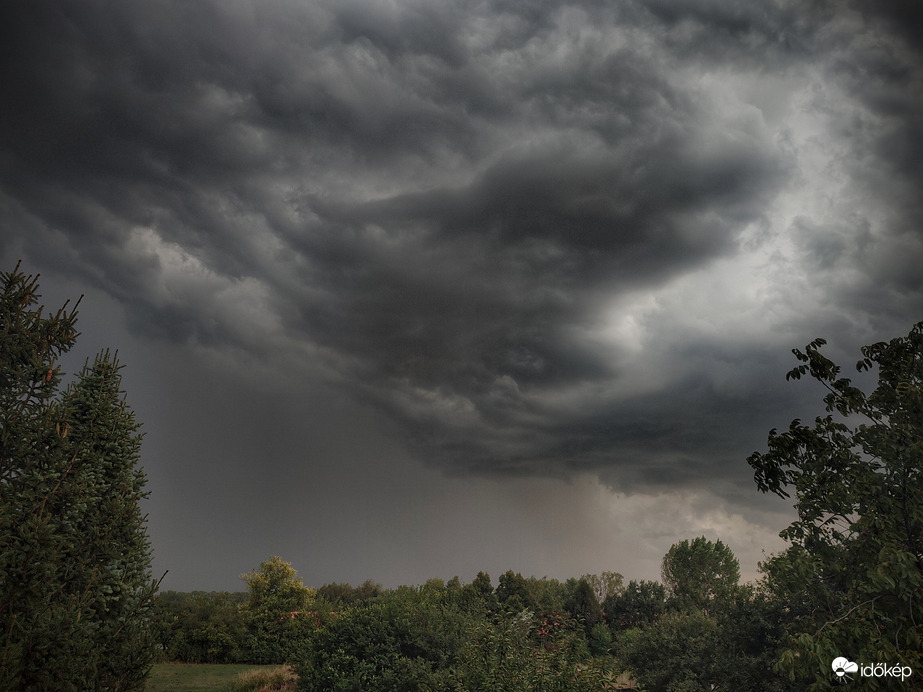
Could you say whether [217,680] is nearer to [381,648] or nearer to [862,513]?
[381,648]

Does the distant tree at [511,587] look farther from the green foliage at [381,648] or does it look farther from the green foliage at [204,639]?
the green foliage at [381,648]

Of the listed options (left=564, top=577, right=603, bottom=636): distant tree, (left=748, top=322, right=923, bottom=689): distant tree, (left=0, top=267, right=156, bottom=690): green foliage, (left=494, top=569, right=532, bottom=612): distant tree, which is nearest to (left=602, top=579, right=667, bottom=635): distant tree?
(left=564, top=577, right=603, bottom=636): distant tree

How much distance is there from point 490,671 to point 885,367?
475 inches

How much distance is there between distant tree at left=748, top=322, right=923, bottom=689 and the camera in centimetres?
1061

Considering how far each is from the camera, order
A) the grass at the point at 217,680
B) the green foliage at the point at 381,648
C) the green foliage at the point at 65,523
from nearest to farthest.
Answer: the green foliage at the point at 65,523, the green foliage at the point at 381,648, the grass at the point at 217,680

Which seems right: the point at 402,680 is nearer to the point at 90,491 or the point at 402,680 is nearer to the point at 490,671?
the point at 490,671

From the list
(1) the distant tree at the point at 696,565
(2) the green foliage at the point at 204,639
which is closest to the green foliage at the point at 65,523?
(2) the green foliage at the point at 204,639

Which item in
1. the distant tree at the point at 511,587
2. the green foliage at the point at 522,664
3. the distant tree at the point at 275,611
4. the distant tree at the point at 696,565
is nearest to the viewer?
the green foliage at the point at 522,664

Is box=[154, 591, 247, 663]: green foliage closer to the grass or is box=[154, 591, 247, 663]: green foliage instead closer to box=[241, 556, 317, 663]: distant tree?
box=[241, 556, 317, 663]: distant tree

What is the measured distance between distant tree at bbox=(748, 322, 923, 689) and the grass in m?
21.8

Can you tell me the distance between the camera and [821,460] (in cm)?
1343

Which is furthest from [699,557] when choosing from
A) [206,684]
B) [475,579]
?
[206,684]

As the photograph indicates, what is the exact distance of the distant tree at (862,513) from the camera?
10.6 metres

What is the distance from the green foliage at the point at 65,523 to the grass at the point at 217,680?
14844mm
